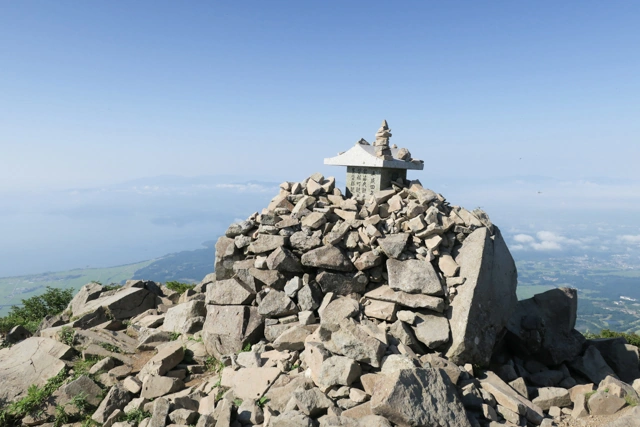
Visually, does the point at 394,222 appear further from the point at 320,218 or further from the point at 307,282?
the point at 307,282

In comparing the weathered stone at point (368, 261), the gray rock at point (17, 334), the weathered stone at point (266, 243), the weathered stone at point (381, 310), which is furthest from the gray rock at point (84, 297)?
the weathered stone at point (381, 310)

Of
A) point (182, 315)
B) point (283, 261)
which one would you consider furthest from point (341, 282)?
point (182, 315)

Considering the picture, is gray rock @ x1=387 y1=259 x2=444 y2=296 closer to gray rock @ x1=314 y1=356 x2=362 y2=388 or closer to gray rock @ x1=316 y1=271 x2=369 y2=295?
gray rock @ x1=316 y1=271 x2=369 y2=295

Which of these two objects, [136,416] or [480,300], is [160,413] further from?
[480,300]

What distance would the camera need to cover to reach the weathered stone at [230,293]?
11.6m

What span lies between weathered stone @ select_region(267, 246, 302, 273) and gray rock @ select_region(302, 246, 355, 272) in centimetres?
36

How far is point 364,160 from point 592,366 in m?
9.78

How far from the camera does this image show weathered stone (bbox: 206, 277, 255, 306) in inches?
457

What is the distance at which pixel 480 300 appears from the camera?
1046 centimetres

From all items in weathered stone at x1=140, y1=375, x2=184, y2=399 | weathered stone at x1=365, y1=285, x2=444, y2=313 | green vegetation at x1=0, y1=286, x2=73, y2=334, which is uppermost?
weathered stone at x1=365, y1=285, x2=444, y2=313

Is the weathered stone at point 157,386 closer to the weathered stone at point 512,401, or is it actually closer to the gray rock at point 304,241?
the gray rock at point 304,241

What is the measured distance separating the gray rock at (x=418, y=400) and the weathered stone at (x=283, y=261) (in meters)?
5.07

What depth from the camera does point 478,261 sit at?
1075 centimetres

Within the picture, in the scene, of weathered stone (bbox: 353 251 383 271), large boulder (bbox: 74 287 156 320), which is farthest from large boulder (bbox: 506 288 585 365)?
large boulder (bbox: 74 287 156 320)
